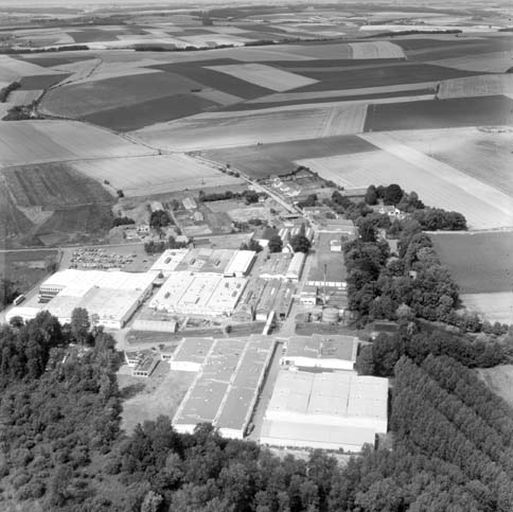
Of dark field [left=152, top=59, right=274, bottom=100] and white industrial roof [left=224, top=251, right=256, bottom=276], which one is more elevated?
dark field [left=152, top=59, right=274, bottom=100]

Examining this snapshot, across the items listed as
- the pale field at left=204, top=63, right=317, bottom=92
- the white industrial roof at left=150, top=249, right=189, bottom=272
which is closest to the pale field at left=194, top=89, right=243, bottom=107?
the pale field at left=204, top=63, right=317, bottom=92

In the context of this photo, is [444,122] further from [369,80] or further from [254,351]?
[254,351]

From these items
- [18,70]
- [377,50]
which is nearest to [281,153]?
[18,70]

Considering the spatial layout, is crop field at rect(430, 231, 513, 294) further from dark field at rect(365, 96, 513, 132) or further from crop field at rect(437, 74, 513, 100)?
crop field at rect(437, 74, 513, 100)

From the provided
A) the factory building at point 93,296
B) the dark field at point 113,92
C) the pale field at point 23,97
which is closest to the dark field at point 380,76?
the dark field at point 113,92

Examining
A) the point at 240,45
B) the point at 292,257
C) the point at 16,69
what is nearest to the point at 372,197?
the point at 292,257
